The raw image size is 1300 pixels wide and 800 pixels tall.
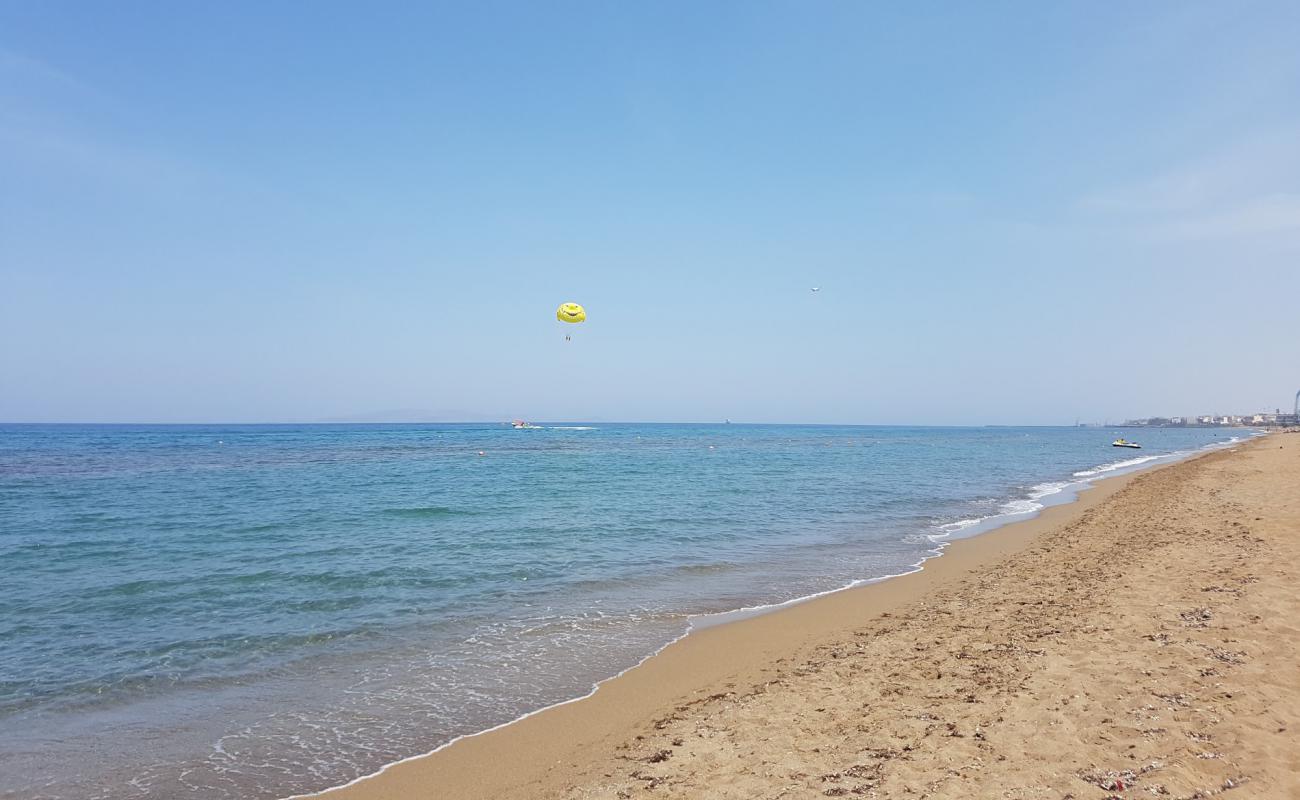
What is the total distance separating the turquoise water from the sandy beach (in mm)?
1030

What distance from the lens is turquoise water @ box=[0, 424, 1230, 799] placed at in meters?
6.84

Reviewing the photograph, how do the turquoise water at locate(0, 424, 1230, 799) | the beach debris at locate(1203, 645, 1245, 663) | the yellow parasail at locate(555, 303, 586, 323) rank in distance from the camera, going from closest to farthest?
the beach debris at locate(1203, 645, 1245, 663) < the turquoise water at locate(0, 424, 1230, 799) < the yellow parasail at locate(555, 303, 586, 323)

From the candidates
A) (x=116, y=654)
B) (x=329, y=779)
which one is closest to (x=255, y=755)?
(x=329, y=779)

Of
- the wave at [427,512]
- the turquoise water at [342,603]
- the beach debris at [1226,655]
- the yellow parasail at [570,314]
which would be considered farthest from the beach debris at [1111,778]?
the yellow parasail at [570,314]

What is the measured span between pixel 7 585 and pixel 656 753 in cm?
1476

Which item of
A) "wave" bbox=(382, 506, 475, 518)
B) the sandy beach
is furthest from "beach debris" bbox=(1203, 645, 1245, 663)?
"wave" bbox=(382, 506, 475, 518)

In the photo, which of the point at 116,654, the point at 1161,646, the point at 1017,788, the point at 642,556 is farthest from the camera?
the point at 642,556

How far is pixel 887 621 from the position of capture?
1023 cm

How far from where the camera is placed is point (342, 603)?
1174 cm

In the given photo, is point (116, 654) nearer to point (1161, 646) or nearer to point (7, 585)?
point (7, 585)

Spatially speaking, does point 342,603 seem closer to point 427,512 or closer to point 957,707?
point 957,707

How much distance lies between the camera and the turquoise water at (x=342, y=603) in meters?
6.84

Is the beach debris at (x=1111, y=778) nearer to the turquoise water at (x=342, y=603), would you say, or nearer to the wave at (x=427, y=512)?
the turquoise water at (x=342, y=603)

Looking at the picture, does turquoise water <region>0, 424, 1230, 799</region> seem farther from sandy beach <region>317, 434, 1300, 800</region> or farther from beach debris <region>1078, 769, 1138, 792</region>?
beach debris <region>1078, 769, 1138, 792</region>
